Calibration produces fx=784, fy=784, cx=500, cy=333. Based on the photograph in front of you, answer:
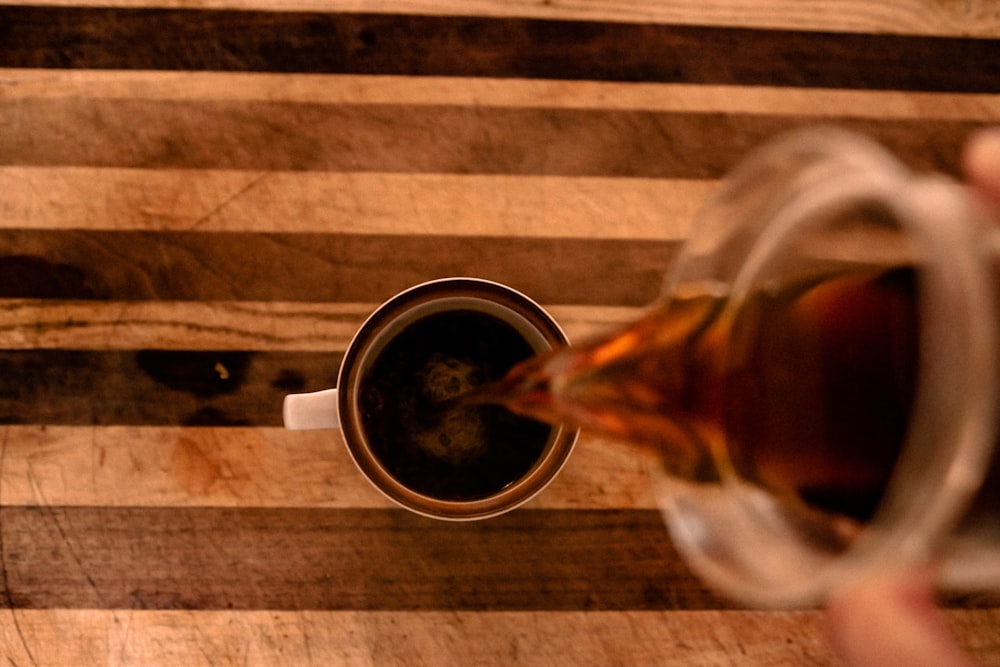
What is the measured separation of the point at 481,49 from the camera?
60 cm

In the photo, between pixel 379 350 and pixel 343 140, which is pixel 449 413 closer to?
pixel 379 350

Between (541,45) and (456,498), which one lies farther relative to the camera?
(541,45)

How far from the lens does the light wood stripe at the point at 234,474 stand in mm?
561

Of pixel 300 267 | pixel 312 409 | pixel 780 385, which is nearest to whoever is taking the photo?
pixel 780 385

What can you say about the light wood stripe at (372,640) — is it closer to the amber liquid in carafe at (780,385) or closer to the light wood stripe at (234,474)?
the light wood stripe at (234,474)

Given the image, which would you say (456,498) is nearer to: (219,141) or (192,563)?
(192,563)

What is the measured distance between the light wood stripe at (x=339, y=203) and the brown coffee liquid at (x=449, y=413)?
113 millimetres

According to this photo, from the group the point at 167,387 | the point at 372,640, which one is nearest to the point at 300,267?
the point at 167,387

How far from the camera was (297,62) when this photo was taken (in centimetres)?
60

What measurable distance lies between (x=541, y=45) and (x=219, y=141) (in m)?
0.26

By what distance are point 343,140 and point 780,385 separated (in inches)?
15.7

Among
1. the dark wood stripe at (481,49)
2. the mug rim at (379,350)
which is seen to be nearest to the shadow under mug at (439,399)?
the mug rim at (379,350)

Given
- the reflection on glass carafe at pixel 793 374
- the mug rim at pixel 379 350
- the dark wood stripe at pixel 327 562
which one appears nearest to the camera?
the reflection on glass carafe at pixel 793 374

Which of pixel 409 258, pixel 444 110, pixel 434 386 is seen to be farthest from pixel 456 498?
pixel 444 110
